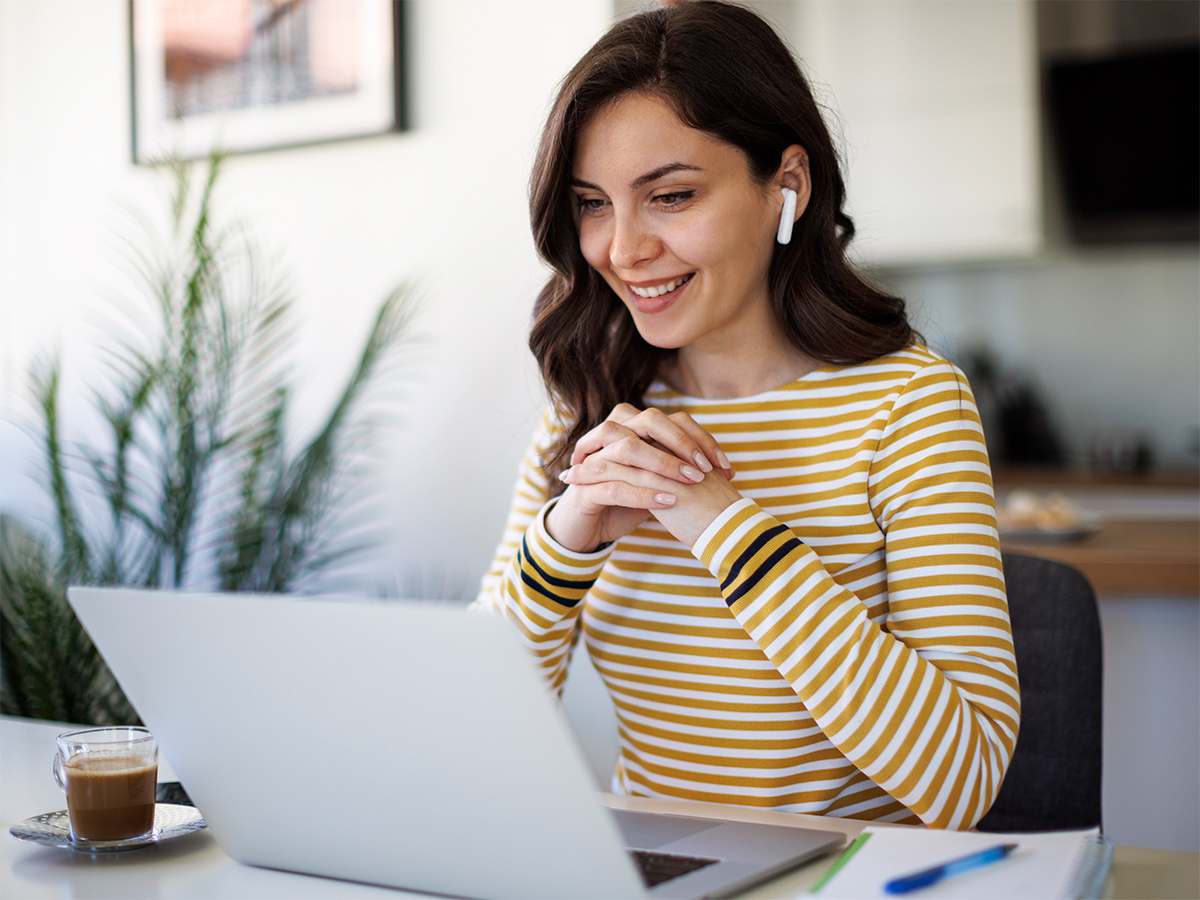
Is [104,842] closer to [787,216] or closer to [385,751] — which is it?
[385,751]

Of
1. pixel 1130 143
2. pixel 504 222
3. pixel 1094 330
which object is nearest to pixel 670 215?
pixel 504 222

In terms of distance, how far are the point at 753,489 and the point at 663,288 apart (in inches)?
8.9

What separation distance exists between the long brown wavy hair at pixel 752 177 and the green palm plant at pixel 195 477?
0.83m

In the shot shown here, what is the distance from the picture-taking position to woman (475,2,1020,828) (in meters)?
0.98

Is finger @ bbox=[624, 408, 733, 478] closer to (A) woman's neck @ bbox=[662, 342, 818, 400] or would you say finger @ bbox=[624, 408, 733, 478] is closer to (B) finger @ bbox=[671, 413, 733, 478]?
(B) finger @ bbox=[671, 413, 733, 478]

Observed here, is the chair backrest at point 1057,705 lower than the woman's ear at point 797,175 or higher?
lower

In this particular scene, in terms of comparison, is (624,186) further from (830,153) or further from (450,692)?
(450,692)

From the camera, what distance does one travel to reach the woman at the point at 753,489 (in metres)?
0.98

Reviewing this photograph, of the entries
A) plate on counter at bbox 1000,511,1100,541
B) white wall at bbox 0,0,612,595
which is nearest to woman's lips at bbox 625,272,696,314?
white wall at bbox 0,0,612,595

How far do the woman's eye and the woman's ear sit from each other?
104 mm

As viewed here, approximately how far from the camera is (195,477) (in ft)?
6.99

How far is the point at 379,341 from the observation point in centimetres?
210

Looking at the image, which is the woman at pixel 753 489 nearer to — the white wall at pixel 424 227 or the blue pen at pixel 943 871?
the blue pen at pixel 943 871

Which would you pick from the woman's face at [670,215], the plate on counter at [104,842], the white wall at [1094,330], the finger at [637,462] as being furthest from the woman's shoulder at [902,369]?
the white wall at [1094,330]
